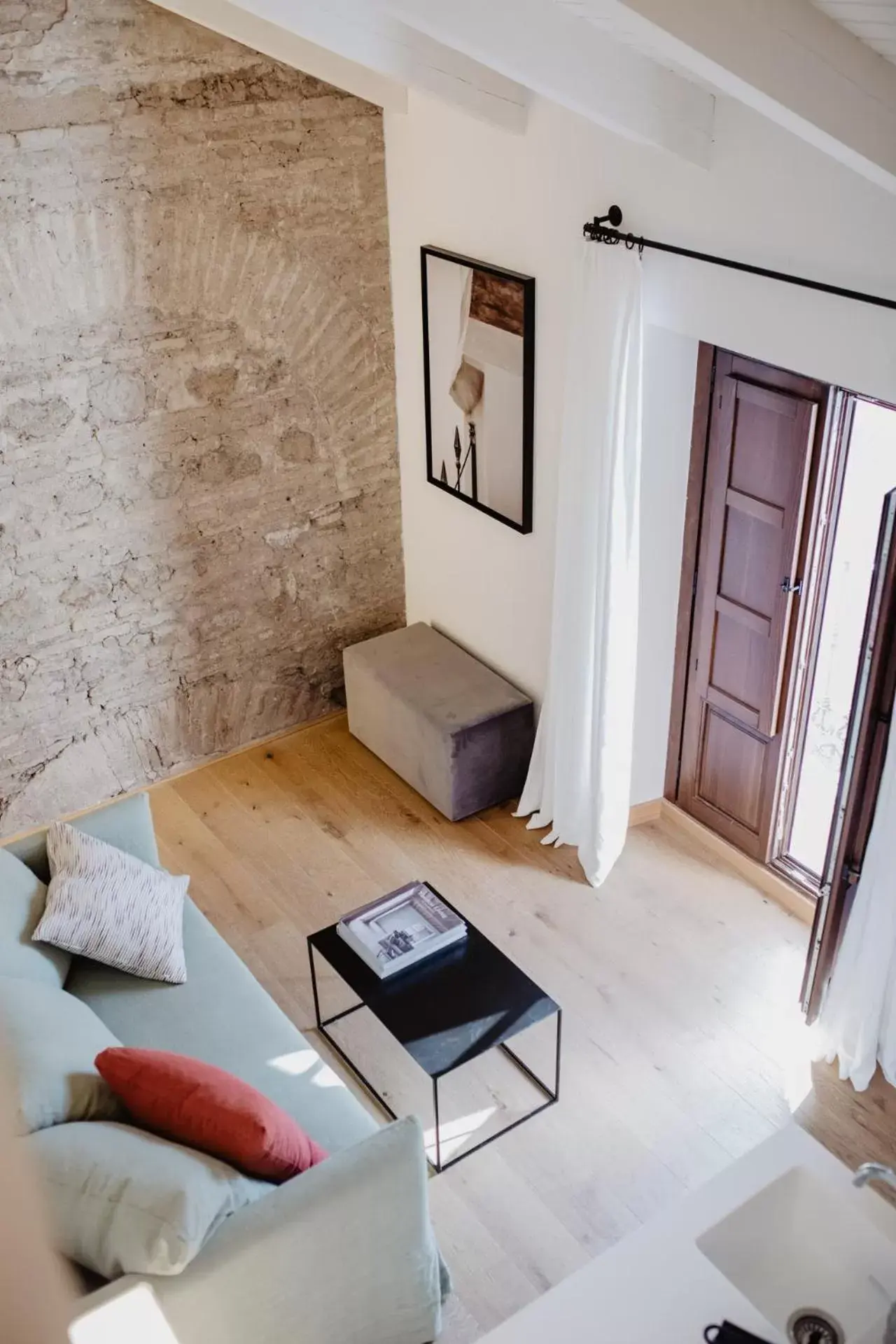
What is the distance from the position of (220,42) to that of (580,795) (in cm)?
287

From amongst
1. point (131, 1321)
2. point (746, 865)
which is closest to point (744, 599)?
point (746, 865)

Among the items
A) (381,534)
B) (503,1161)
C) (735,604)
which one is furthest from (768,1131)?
(381,534)

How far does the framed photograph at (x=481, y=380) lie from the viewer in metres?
4.41

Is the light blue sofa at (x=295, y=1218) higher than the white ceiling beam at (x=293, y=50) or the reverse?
the reverse

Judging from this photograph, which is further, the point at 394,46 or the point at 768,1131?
the point at 394,46

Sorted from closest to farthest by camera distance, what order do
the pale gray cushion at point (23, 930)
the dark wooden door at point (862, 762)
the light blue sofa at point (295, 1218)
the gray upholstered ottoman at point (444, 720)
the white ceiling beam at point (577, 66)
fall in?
the light blue sofa at point (295, 1218) → the white ceiling beam at point (577, 66) → the dark wooden door at point (862, 762) → the pale gray cushion at point (23, 930) → the gray upholstered ottoman at point (444, 720)

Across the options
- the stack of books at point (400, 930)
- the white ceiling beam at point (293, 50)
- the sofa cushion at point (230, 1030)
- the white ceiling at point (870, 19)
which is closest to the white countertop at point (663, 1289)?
the sofa cushion at point (230, 1030)

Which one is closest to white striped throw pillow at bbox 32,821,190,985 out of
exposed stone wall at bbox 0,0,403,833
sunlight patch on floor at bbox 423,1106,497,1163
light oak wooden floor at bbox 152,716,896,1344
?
light oak wooden floor at bbox 152,716,896,1344

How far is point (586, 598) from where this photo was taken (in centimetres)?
424

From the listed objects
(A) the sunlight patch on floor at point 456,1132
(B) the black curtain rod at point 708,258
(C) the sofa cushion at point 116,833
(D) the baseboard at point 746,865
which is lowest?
(A) the sunlight patch on floor at point 456,1132

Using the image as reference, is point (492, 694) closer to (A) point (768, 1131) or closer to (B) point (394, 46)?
(A) point (768, 1131)

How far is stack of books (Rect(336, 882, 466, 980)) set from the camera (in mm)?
3604

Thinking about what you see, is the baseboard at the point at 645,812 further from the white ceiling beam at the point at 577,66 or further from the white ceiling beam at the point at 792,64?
the white ceiling beam at the point at 792,64

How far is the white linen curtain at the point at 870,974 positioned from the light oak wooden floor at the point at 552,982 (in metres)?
0.11
